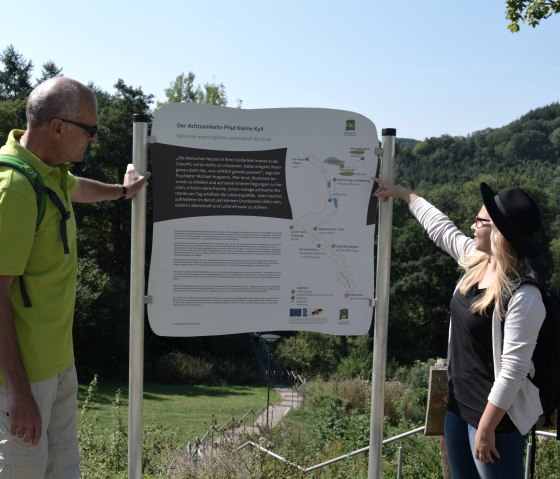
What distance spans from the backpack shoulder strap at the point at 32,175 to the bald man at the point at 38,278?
0.02m

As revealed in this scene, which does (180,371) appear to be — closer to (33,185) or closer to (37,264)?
(37,264)

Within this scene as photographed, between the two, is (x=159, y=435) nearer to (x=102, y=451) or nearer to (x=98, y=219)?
(x=102, y=451)

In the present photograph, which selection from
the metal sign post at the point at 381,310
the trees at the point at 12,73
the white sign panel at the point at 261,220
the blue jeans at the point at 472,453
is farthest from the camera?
the trees at the point at 12,73

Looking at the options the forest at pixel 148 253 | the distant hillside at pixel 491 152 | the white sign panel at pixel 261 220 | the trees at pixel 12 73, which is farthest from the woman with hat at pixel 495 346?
the distant hillside at pixel 491 152

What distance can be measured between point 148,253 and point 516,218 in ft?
80.7

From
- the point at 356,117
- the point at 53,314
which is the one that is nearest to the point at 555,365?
the point at 356,117

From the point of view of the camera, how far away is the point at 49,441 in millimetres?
3023

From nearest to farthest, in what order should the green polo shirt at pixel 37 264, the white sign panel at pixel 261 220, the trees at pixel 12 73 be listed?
the green polo shirt at pixel 37 264, the white sign panel at pixel 261 220, the trees at pixel 12 73

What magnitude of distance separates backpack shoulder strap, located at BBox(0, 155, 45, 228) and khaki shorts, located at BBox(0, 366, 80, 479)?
0.73m

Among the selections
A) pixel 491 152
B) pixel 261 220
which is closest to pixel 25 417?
pixel 261 220

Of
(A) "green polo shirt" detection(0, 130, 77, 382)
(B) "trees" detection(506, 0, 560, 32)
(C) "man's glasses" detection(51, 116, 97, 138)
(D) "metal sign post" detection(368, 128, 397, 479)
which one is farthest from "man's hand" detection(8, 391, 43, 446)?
(B) "trees" detection(506, 0, 560, 32)

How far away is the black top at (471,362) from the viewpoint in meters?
3.16

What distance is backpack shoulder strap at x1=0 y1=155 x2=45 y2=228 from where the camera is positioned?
2654 mm

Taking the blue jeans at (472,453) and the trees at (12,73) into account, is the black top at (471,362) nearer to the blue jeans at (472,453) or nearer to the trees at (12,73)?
the blue jeans at (472,453)
